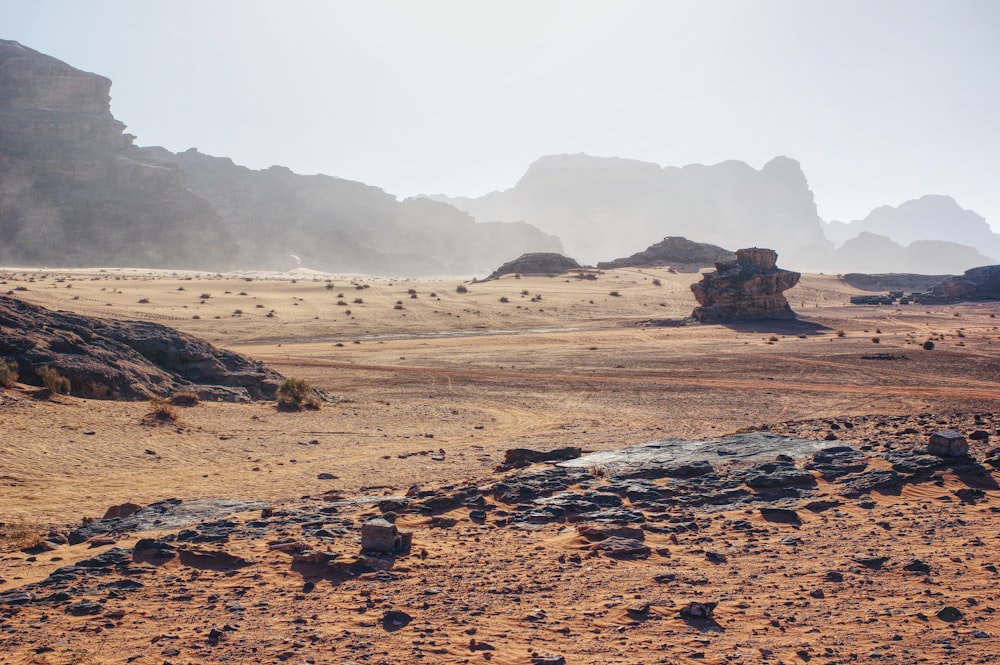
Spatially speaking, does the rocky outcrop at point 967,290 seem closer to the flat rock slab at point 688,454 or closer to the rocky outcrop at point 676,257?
the rocky outcrop at point 676,257

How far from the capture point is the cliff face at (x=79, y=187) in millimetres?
116250

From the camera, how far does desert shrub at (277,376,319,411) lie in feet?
61.6

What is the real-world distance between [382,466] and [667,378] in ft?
50.0

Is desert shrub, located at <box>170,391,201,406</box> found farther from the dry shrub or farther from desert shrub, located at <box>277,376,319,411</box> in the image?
desert shrub, located at <box>277,376,319,411</box>

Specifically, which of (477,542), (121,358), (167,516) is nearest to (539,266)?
(121,358)

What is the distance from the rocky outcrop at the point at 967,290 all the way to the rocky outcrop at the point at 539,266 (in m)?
38.2

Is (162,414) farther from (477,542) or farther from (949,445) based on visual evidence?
(949,445)

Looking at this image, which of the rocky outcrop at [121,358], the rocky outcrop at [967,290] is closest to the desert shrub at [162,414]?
the rocky outcrop at [121,358]

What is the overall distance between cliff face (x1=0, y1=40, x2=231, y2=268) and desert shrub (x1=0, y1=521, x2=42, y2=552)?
121805mm

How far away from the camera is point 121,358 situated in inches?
720

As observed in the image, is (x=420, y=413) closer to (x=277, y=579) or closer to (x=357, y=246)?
(x=277, y=579)

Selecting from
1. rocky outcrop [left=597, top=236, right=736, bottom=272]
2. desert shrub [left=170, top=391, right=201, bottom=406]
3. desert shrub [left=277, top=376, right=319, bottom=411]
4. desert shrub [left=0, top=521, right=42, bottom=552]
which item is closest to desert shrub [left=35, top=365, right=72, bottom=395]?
desert shrub [left=170, top=391, right=201, bottom=406]

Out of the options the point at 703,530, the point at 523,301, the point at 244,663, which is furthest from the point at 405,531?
the point at 523,301

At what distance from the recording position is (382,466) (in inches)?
517
